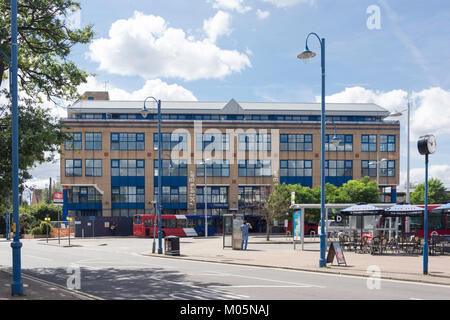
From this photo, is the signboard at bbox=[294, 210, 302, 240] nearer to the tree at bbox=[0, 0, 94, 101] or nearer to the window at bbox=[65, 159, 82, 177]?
the tree at bbox=[0, 0, 94, 101]

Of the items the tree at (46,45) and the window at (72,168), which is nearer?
the tree at (46,45)

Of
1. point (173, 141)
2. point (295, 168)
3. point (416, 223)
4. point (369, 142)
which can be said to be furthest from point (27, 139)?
point (369, 142)

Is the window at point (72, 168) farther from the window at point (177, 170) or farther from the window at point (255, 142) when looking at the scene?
the window at point (255, 142)

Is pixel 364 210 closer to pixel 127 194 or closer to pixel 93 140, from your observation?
pixel 127 194

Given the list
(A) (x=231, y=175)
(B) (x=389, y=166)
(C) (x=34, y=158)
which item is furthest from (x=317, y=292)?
(B) (x=389, y=166)

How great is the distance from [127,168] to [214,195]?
12362mm

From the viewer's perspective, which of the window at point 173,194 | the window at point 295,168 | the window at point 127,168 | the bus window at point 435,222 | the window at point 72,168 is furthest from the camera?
the window at point 295,168

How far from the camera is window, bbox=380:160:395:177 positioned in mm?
65875

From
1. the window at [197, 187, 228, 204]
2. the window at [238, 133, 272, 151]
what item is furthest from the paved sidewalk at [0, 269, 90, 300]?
the window at [238, 133, 272, 151]

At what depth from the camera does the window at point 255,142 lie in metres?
64.9

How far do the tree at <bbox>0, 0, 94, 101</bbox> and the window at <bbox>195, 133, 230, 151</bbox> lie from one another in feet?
138

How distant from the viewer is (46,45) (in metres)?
20.9

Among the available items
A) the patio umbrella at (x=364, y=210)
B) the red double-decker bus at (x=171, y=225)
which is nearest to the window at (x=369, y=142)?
the red double-decker bus at (x=171, y=225)

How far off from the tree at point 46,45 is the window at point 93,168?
4137 centimetres
